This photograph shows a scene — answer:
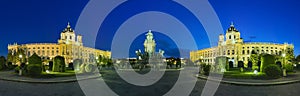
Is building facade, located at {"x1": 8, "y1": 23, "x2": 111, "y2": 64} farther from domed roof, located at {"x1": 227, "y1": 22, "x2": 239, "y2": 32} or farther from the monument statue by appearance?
domed roof, located at {"x1": 227, "y1": 22, "x2": 239, "y2": 32}

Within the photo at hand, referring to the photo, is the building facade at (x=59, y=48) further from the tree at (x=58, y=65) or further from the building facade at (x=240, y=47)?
the tree at (x=58, y=65)

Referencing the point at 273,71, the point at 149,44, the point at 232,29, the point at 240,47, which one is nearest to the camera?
the point at 273,71

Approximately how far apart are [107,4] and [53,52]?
115962 millimetres

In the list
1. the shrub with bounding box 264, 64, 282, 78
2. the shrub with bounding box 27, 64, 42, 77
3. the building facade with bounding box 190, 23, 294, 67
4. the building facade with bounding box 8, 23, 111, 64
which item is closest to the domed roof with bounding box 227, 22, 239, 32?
the building facade with bounding box 190, 23, 294, 67

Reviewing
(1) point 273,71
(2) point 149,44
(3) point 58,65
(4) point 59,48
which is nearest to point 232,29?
(2) point 149,44

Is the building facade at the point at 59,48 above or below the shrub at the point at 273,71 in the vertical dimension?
above

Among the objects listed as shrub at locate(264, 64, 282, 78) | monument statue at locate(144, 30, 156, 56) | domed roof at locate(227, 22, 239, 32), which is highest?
domed roof at locate(227, 22, 239, 32)

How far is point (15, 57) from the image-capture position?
3305 inches

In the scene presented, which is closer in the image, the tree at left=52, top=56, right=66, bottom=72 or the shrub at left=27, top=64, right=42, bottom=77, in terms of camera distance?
the shrub at left=27, top=64, right=42, bottom=77

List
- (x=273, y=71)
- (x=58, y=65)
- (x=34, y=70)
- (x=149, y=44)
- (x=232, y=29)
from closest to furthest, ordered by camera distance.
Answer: (x=273, y=71)
(x=34, y=70)
(x=58, y=65)
(x=149, y=44)
(x=232, y=29)

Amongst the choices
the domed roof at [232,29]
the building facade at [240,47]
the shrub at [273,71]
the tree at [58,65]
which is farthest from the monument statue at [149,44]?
the domed roof at [232,29]

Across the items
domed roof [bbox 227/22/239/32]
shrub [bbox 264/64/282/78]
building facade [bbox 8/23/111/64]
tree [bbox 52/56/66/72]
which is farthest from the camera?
building facade [bbox 8/23/111/64]

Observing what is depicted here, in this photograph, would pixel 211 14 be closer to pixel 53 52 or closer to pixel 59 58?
pixel 59 58

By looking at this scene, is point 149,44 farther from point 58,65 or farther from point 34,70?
point 34,70
